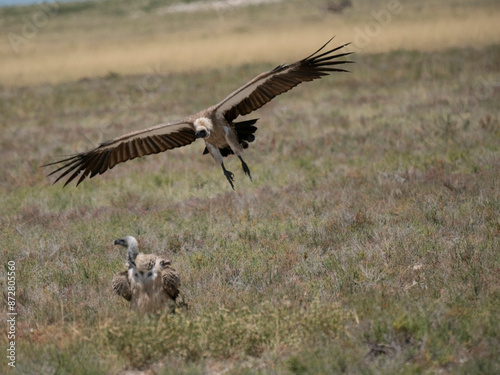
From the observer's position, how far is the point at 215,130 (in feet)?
24.1

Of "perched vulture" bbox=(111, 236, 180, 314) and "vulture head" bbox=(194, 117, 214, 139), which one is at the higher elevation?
"vulture head" bbox=(194, 117, 214, 139)

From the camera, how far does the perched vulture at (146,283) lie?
497 centimetres

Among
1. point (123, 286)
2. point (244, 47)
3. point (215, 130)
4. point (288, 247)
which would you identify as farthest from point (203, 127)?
point (244, 47)

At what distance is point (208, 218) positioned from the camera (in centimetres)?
836

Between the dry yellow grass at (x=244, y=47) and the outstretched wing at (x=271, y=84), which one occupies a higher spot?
the dry yellow grass at (x=244, y=47)

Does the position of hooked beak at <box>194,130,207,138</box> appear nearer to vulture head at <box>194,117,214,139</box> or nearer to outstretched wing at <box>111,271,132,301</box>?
vulture head at <box>194,117,214,139</box>

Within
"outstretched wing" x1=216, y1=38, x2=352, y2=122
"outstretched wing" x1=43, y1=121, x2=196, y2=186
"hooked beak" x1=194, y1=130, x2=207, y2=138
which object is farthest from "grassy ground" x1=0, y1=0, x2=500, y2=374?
"outstretched wing" x1=216, y1=38, x2=352, y2=122

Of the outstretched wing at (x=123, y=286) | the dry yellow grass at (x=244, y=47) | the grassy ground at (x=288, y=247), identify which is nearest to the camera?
the grassy ground at (x=288, y=247)

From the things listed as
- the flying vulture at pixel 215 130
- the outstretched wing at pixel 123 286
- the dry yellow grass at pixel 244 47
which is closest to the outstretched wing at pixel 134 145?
the flying vulture at pixel 215 130

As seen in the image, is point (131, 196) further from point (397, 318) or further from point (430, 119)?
point (430, 119)

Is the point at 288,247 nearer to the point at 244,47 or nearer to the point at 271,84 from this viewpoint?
the point at 271,84

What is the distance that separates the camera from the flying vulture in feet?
22.7

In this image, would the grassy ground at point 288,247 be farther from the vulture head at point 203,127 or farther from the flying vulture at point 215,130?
the vulture head at point 203,127

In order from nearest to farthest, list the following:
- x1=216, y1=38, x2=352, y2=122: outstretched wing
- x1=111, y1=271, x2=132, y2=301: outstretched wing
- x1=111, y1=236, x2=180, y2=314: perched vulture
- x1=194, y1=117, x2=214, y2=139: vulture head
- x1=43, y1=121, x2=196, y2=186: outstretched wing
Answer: x1=111, y1=236, x2=180, y2=314: perched vulture < x1=111, y1=271, x2=132, y2=301: outstretched wing < x1=216, y1=38, x2=352, y2=122: outstretched wing < x1=194, y1=117, x2=214, y2=139: vulture head < x1=43, y1=121, x2=196, y2=186: outstretched wing
